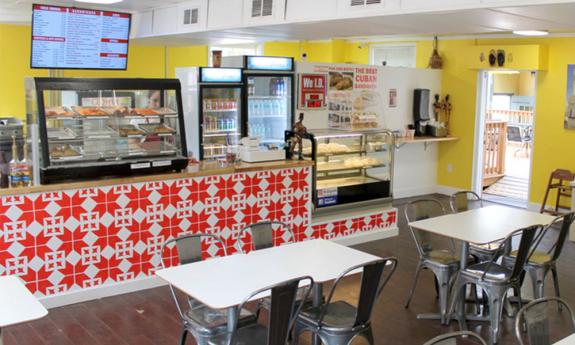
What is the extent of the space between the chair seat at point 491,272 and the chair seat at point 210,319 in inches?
73.3

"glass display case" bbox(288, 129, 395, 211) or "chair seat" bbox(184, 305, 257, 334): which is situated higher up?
"glass display case" bbox(288, 129, 395, 211)

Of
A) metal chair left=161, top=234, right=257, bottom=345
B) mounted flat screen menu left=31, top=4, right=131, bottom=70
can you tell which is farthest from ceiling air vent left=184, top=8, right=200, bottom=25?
metal chair left=161, top=234, right=257, bottom=345

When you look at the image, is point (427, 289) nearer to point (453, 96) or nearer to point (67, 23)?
point (67, 23)

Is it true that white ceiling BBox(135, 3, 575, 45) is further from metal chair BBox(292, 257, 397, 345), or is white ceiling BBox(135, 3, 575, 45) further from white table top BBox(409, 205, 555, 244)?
metal chair BBox(292, 257, 397, 345)

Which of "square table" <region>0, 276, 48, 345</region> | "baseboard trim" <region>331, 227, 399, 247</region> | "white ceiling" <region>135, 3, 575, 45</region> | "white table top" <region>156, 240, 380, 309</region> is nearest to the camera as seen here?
"square table" <region>0, 276, 48, 345</region>

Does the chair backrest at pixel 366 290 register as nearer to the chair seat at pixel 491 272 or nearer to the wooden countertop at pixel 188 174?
the chair seat at pixel 491 272

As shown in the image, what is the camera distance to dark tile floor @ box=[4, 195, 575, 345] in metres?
4.79

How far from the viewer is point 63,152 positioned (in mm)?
5520

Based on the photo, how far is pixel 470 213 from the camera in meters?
5.60

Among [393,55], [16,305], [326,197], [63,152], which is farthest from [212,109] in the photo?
[393,55]

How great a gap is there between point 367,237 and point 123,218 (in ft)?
10.5

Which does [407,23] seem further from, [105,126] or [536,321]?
[536,321]

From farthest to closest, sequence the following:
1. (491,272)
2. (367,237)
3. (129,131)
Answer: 1. (367,237)
2. (129,131)
3. (491,272)

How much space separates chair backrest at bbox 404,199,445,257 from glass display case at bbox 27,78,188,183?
7.19 feet
